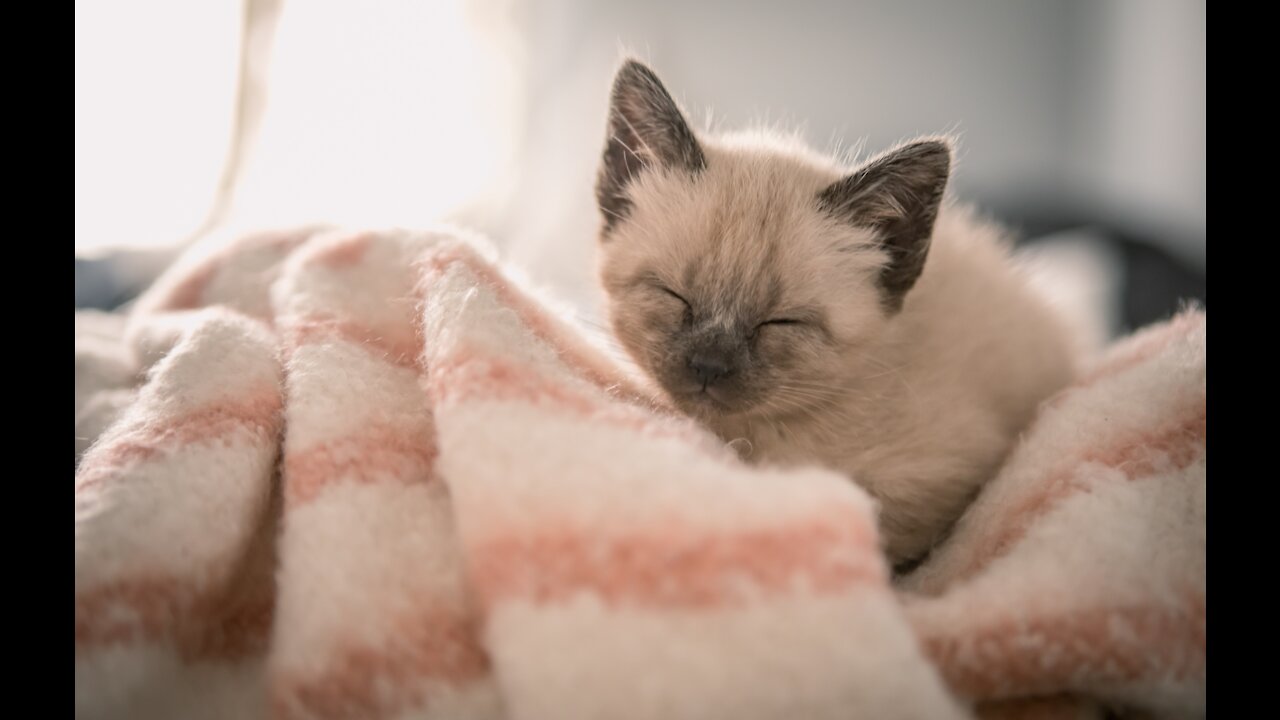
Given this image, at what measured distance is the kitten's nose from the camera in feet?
2.97

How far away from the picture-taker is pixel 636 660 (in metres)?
0.50

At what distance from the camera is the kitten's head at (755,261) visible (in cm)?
93

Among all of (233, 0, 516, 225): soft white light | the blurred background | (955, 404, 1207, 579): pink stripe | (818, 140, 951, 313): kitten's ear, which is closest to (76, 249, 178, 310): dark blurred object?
the blurred background

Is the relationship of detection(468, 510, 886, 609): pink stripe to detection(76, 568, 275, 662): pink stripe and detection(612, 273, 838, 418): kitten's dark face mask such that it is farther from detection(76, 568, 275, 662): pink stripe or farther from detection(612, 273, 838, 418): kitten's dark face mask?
detection(612, 273, 838, 418): kitten's dark face mask

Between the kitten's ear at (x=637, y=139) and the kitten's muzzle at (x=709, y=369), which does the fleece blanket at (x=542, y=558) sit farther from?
the kitten's ear at (x=637, y=139)

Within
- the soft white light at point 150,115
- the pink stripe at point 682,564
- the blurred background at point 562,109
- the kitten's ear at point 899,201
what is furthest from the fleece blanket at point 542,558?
the soft white light at point 150,115

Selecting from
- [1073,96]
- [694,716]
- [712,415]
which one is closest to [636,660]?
[694,716]

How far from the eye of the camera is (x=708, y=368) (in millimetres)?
906

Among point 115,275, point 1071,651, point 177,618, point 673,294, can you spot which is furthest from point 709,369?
point 115,275

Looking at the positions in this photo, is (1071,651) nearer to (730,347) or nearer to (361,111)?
(730,347)

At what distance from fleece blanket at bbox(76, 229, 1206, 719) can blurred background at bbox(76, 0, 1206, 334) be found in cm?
52

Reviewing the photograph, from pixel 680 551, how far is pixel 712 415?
43cm

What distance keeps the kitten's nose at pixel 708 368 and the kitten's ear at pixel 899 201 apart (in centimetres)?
26

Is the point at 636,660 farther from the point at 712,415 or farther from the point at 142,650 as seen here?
the point at 712,415
